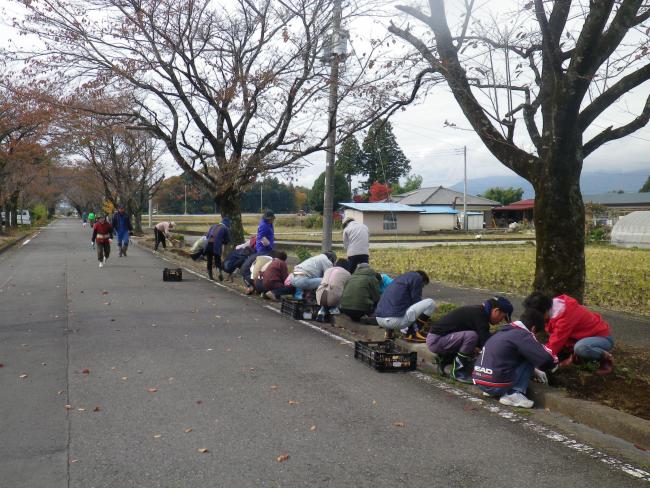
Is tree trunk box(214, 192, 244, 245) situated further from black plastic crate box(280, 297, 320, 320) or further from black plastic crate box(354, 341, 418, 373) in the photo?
black plastic crate box(354, 341, 418, 373)

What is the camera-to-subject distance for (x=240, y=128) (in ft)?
60.2

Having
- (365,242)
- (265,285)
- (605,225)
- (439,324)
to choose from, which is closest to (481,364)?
(439,324)

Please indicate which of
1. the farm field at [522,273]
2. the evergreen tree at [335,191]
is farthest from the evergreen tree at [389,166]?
the farm field at [522,273]

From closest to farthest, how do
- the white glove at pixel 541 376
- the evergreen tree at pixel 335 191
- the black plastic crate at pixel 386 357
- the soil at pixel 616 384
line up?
the soil at pixel 616 384, the white glove at pixel 541 376, the black plastic crate at pixel 386 357, the evergreen tree at pixel 335 191

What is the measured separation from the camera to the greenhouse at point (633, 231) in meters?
31.5

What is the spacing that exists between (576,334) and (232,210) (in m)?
14.6

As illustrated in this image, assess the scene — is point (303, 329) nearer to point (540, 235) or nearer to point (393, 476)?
point (540, 235)

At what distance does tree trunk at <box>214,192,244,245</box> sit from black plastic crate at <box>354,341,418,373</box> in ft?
41.4

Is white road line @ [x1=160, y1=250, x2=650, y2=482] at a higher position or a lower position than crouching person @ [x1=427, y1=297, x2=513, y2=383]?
lower

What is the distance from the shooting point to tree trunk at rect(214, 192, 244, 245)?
1952 centimetres

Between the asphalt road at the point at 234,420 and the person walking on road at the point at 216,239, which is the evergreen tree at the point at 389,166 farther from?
the asphalt road at the point at 234,420

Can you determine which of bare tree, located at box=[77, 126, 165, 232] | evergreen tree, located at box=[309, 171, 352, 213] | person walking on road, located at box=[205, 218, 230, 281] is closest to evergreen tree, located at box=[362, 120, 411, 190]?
evergreen tree, located at box=[309, 171, 352, 213]

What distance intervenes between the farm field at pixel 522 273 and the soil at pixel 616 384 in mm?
4751

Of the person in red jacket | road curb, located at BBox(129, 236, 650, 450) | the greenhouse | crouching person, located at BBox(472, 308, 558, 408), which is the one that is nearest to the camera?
road curb, located at BBox(129, 236, 650, 450)
